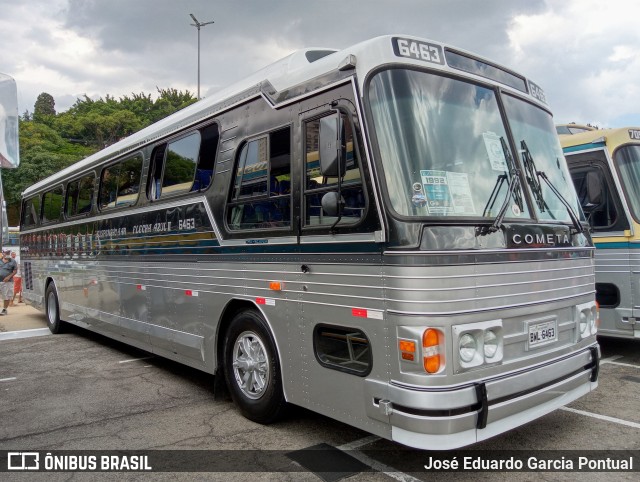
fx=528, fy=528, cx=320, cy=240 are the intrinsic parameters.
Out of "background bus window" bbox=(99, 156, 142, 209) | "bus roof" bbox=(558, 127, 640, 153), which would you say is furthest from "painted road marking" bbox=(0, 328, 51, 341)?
"bus roof" bbox=(558, 127, 640, 153)

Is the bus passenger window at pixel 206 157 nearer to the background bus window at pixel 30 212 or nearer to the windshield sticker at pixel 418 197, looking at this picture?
the windshield sticker at pixel 418 197

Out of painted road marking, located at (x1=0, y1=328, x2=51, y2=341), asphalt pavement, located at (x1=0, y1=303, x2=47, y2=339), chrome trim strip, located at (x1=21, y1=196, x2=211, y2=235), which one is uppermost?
chrome trim strip, located at (x1=21, y1=196, x2=211, y2=235)

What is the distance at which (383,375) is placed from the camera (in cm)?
362

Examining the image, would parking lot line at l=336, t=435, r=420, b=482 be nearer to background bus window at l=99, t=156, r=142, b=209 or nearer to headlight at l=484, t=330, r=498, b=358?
headlight at l=484, t=330, r=498, b=358

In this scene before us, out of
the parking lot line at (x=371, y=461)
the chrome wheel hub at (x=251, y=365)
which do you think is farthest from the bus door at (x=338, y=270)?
the chrome wheel hub at (x=251, y=365)

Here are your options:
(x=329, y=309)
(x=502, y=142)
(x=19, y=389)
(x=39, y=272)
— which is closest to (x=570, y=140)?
(x=502, y=142)

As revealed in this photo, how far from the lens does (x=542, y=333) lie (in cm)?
404

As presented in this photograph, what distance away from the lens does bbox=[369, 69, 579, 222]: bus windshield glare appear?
3623mm

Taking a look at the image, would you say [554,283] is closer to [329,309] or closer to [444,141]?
[444,141]

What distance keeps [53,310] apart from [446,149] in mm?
10014

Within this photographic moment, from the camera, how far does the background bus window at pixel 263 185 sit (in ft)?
15.1

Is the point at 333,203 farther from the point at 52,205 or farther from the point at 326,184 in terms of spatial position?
the point at 52,205

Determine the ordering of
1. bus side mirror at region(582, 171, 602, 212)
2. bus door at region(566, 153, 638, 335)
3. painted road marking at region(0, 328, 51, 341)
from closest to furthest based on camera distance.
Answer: bus door at region(566, 153, 638, 335) < bus side mirror at region(582, 171, 602, 212) < painted road marking at region(0, 328, 51, 341)

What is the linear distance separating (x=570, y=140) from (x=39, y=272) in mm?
11115
